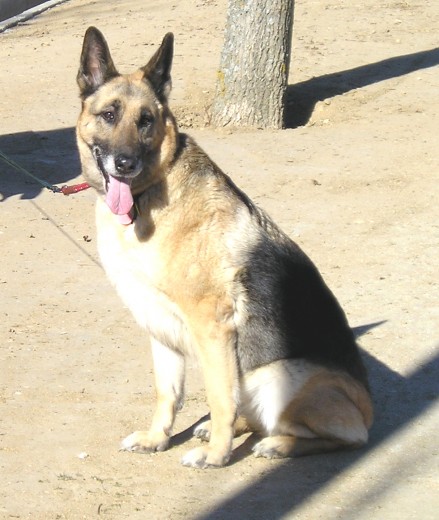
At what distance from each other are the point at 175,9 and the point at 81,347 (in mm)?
11139

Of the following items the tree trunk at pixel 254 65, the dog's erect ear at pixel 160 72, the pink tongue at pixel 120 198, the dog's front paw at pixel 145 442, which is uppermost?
the dog's erect ear at pixel 160 72

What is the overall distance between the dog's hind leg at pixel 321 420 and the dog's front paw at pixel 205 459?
22 centimetres

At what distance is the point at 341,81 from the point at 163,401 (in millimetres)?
8049

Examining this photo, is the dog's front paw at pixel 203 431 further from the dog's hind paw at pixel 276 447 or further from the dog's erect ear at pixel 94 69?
the dog's erect ear at pixel 94 69

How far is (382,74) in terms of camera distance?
41.4ft

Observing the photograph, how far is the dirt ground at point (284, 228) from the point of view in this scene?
4.69m

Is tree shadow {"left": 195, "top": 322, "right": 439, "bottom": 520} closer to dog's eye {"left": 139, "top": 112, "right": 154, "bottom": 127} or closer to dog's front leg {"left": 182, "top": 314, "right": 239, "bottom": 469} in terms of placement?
dog's front leg {"left": 182, "top": 314, "right": 239, "bottom": 469}

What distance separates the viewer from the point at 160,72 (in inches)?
201

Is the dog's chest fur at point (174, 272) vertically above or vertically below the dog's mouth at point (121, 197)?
below

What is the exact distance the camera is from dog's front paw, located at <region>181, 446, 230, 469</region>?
489cm

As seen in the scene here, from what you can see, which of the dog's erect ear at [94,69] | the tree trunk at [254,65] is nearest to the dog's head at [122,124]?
the dog's erect ear at [94,69]

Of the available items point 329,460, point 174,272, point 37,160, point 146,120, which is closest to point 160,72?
point 146,120

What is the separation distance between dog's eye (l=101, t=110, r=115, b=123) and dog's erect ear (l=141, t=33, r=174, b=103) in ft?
0.87

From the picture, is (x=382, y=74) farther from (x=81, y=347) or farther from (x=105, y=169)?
(x=105, y=169)
